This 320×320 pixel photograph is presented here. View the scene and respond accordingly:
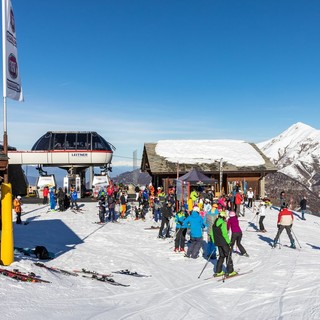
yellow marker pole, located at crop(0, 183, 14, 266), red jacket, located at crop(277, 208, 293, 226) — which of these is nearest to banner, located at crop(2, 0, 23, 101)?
yellow marker pole, located at crop(0, 183, 14, 266)

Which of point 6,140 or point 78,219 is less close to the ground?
point 6,140

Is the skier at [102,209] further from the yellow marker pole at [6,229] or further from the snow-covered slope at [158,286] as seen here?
the yellow marker pole at [6,229]

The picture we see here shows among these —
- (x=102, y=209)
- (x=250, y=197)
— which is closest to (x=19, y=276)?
(x=102, y=209)

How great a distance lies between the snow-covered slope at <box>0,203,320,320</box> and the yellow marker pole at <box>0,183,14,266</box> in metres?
0.29

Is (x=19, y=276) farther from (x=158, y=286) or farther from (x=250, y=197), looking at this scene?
(x=250, y=197)

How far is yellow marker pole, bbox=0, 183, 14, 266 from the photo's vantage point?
376 inches

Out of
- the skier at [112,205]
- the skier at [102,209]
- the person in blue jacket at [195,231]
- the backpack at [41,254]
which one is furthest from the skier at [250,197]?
the backpack at [41,254]

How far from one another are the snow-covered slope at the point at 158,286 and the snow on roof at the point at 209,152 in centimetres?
1704

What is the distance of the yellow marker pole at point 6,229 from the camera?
9.54m

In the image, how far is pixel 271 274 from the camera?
1034cm

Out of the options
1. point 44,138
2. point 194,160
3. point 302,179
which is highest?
point 44,138

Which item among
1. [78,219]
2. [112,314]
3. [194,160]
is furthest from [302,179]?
[112,314]

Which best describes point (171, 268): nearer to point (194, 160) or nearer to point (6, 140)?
point (6, 140)

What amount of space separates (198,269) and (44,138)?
2485 cm
